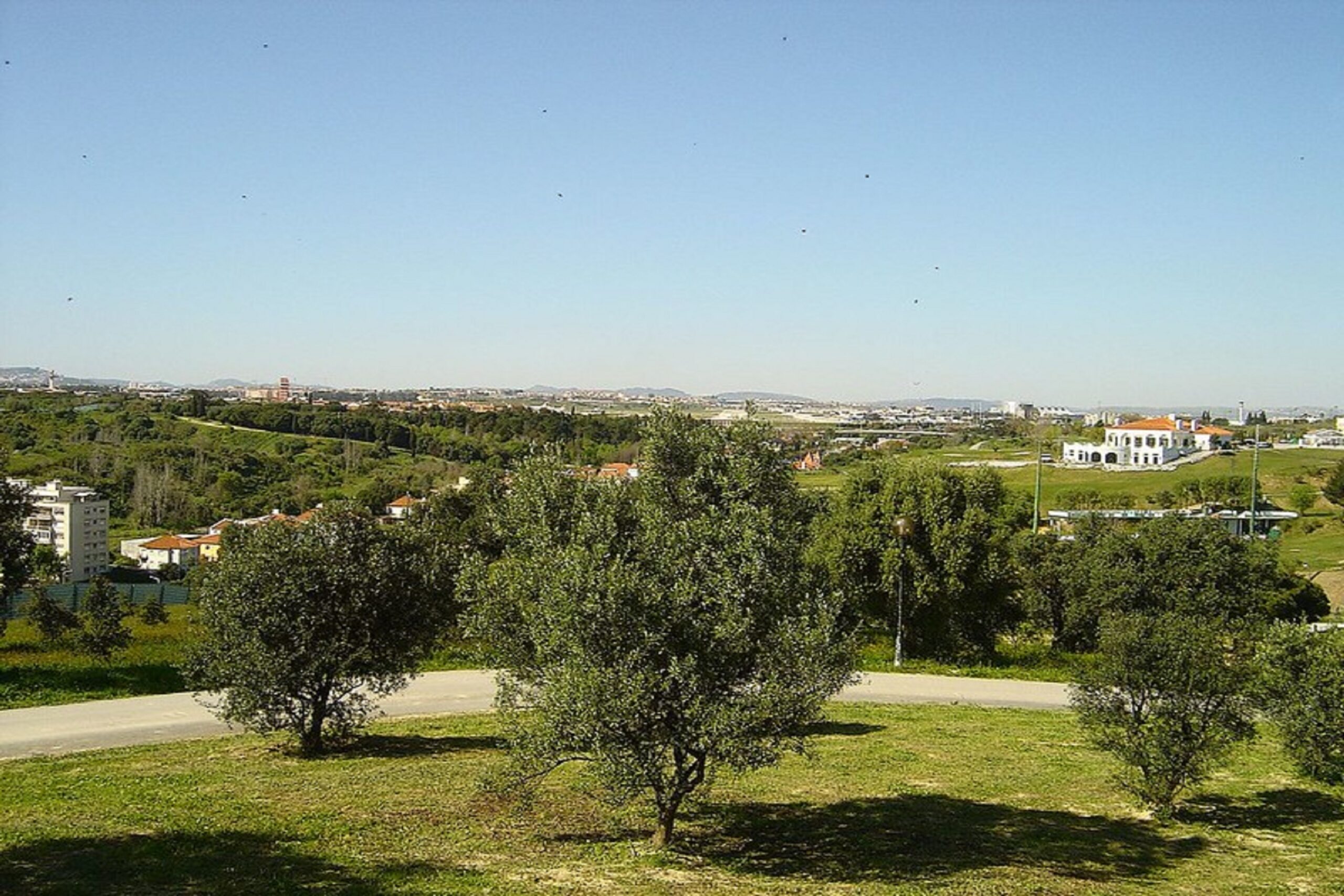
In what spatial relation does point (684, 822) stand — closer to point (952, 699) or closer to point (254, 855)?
point (254, 855)

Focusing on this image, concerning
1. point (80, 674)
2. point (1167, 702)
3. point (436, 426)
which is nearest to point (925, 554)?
point (1167, 702)

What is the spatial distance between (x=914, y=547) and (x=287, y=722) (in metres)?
20.2

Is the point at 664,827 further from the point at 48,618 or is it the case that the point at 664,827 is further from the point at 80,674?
the point at 48,618

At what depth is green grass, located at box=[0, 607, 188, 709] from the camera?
74.4 ft

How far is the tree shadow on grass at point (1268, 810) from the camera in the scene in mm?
14677

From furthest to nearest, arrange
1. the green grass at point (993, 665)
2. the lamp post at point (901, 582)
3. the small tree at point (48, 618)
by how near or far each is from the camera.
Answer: the small tree at point (48, 618), the green grass at point (993, 665), the lamp post at point (901, 582)

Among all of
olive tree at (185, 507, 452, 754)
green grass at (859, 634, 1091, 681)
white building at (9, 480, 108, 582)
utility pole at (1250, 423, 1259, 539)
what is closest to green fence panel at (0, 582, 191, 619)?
green grass at (859, 634, 1091, 681)

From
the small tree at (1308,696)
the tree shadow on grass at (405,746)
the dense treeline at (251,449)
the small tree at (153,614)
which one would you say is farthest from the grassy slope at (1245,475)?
the tree shadow on grass at (405,746)

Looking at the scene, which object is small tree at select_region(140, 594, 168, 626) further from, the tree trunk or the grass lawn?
the tree trunk

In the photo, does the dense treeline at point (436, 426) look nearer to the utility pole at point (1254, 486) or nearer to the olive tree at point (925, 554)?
the utility pole at point (1254, 486)

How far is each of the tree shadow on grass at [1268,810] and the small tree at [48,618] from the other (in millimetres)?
33028

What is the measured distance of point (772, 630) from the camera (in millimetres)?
11250

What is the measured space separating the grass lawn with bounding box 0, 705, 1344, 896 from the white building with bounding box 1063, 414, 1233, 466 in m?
116

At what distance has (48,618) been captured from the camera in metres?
35.8
